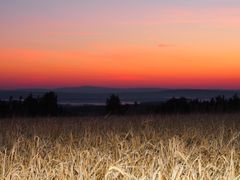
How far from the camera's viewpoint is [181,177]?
528 cm

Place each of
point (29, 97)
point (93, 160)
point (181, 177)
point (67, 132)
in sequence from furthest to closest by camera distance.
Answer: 1. point (29, 97)
2. point (67, 132)
3. point (93, 160)
4. point (181, 177)

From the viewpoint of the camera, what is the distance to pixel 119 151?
24.7 ft

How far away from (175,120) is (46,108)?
763cm

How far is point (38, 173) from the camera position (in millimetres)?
5879

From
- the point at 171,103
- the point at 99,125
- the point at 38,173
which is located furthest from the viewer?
the point at 171,103

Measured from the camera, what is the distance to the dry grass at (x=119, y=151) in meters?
5.75

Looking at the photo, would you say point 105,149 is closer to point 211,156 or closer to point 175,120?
point 211,156

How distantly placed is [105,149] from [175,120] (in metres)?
6.83

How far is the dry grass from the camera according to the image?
18.9ft

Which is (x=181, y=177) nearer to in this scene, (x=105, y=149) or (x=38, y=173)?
(x=38, y=173)

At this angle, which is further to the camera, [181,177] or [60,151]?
[60,151]

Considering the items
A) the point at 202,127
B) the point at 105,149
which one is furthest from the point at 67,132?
the point at 105,149

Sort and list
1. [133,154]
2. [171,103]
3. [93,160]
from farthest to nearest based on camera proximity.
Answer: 1. [171,103]
2. [133,154]
3. [93,160]

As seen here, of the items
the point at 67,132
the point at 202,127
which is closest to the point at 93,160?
the point at 67,132
